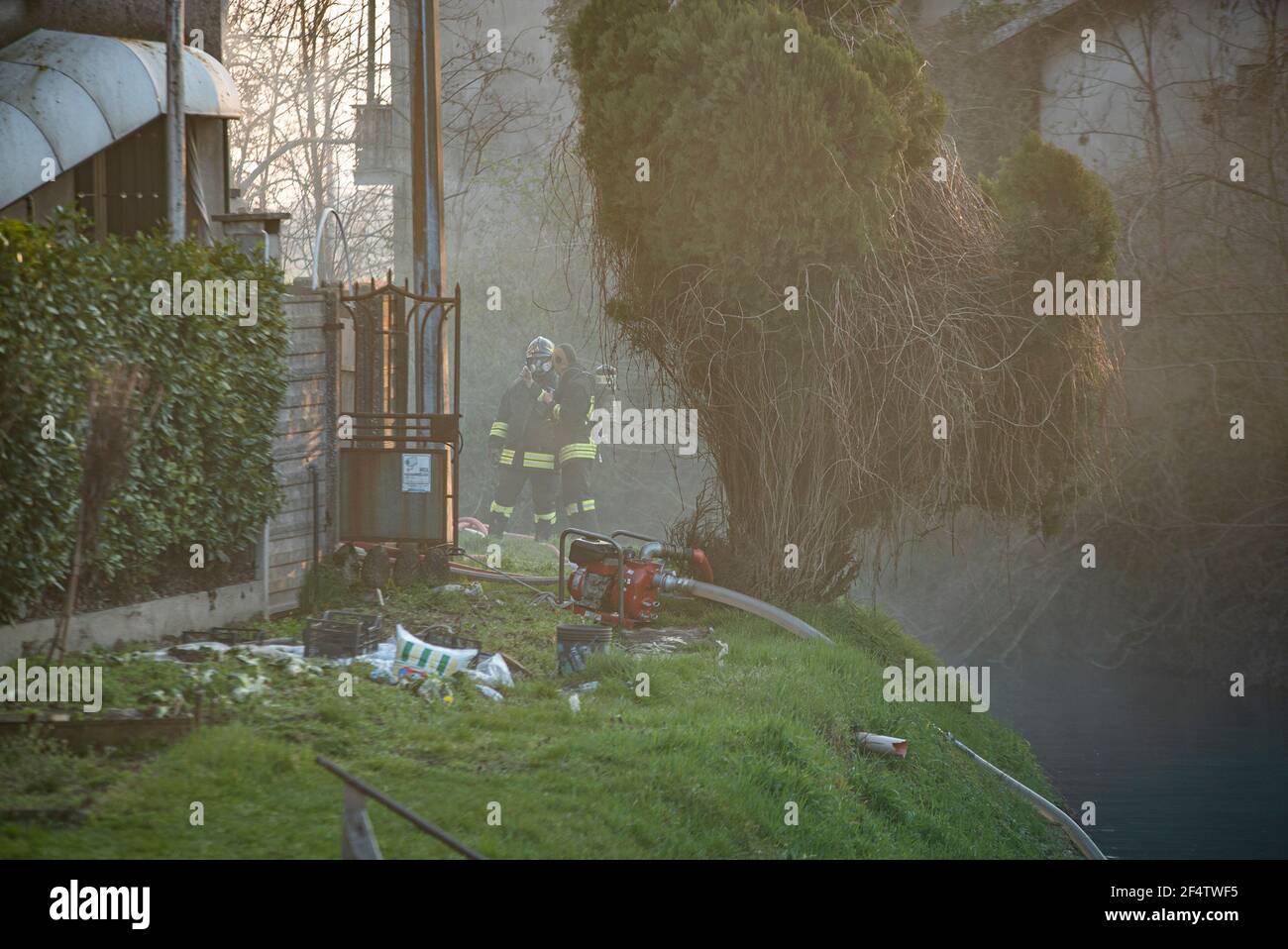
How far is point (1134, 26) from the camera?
74.5ft

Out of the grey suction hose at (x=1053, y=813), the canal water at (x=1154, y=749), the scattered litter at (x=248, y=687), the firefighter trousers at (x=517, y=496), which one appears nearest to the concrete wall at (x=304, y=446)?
the scattered litter at (x=248, y=687)

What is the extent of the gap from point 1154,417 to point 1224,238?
9.47 ft

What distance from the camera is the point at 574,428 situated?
19.1 m

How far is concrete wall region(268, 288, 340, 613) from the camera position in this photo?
1122 centimetres

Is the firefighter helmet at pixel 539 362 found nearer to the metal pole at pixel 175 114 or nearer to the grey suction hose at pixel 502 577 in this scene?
the grey suction hose at pixel 502 577

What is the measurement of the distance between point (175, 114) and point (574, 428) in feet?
27.4

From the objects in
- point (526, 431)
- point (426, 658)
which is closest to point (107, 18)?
point (526, 431)

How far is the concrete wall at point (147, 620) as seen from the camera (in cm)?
798

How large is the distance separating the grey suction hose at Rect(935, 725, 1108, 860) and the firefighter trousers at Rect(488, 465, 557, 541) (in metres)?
8.56

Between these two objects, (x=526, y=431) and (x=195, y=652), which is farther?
(x=526, y=431)

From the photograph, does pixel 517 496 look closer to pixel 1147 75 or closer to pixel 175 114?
pixel 175 114

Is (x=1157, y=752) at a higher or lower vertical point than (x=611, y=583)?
lower

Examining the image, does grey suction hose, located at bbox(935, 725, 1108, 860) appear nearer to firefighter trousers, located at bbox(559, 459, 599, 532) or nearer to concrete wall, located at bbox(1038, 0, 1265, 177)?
firefighter trousers, located at bbox(559, 459, 599, 532)
